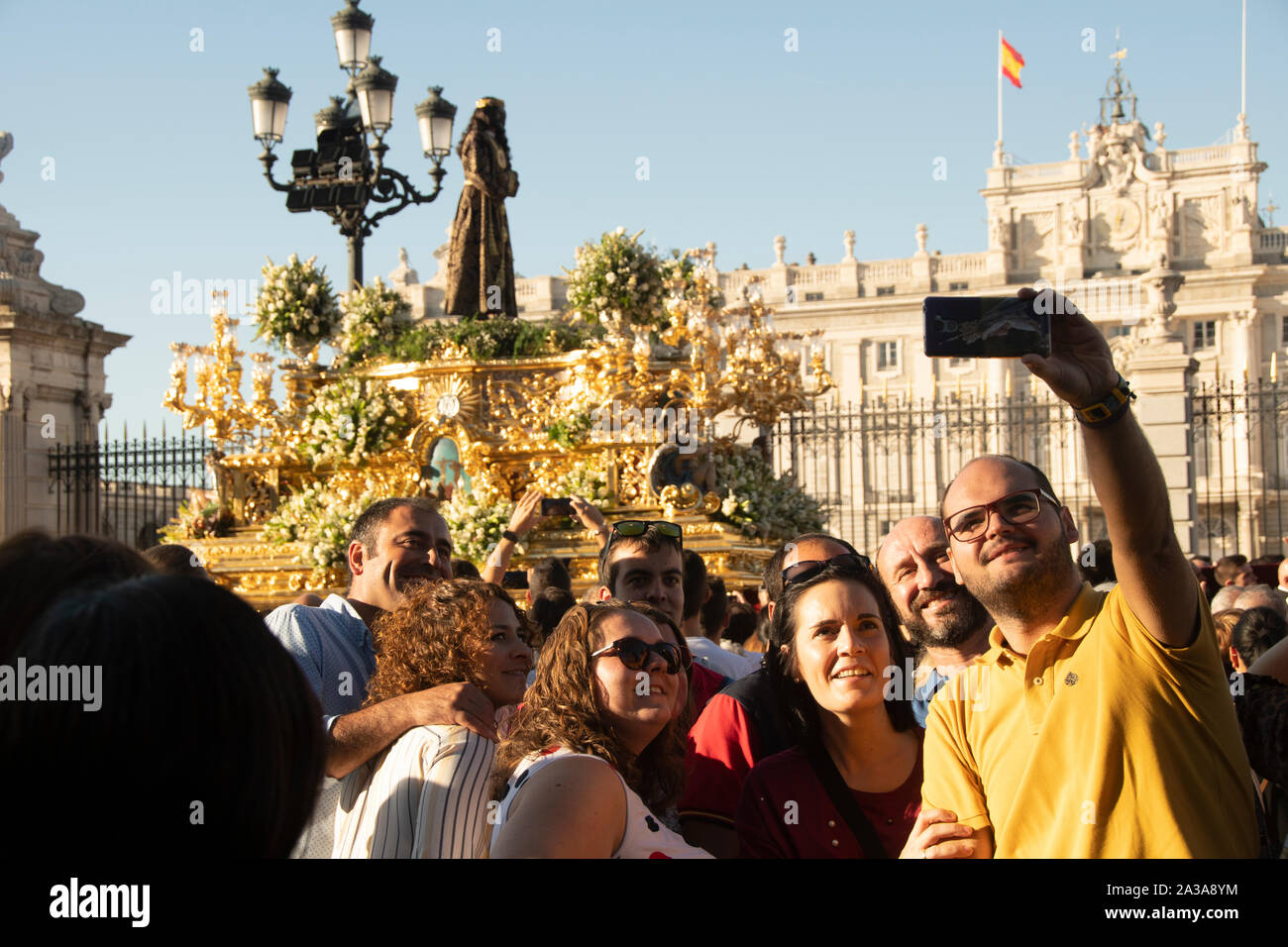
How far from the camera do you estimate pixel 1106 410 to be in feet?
9.18

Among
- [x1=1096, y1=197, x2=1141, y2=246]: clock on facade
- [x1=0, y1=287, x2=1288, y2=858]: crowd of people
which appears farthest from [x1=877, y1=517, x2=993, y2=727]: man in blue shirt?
[x1=1096, y1=197, x2=1141, y2=246]: clock on facade

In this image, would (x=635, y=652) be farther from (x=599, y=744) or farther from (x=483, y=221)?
(x=483, y=221)

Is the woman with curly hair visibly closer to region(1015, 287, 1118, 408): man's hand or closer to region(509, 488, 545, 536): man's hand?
region(1015, 287, 1118, 408): man's hand

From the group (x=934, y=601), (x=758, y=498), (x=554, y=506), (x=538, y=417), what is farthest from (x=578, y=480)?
(x=934, y=601)

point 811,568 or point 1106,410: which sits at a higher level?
point 1106,410

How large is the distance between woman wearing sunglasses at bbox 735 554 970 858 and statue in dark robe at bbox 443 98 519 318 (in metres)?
9.93

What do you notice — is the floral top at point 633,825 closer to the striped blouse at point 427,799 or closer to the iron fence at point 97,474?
the striped blouse at point 427,799

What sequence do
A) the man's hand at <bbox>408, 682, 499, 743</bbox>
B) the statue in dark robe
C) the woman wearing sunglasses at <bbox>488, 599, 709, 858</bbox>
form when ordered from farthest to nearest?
the statue in dark robe
the man's hand at <bbox>408, 682, 499, 743</bbox>
the woman wearing sunglasses at <bbox>488, 599, 709, 858</bbox>

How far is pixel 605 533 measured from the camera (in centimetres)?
764

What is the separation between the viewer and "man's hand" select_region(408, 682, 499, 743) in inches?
138

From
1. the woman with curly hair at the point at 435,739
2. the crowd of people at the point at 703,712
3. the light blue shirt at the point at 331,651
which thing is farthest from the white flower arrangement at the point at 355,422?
the woman with curly hair at the point at 435,739

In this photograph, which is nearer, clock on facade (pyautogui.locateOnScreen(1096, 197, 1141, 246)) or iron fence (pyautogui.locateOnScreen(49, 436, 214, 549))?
iron fence (pyautogui.locateOnScreen(49, 436, 214, 549))

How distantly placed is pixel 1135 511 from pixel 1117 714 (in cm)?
40
